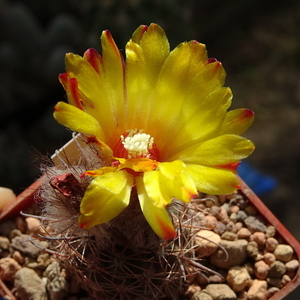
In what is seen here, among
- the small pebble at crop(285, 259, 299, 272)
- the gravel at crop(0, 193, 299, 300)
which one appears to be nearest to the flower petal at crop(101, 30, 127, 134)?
the gravel at crop(0, 193, 299, 300)

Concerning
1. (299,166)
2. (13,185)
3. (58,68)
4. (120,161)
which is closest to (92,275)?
(120,161)

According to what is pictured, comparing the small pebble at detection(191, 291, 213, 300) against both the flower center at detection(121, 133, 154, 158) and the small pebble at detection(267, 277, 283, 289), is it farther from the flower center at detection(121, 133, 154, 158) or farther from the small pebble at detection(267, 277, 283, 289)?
the flower center at detection(121, 133, 154, 158)

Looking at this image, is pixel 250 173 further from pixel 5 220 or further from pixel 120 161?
pixel 120 161

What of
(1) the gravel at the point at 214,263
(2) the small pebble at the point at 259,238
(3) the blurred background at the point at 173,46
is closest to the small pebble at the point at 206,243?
(1) the gravel at the point at 214,263

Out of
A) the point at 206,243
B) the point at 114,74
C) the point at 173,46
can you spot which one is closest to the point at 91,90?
the point at 114,74

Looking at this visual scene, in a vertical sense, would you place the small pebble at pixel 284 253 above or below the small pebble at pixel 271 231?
below

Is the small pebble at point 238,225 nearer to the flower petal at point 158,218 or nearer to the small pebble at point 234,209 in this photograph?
the small pebble at point 234,209
